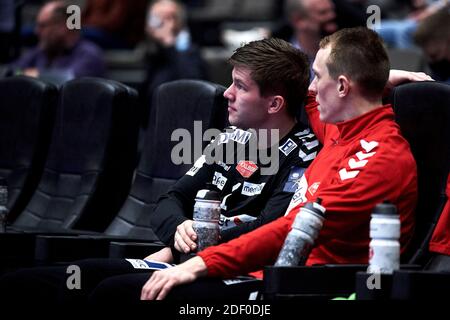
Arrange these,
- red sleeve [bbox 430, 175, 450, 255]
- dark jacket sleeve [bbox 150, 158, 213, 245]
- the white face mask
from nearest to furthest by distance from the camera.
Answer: red sleeve [bbox 430, 175, 450, 255] < dark jacket sleeve [bbox 150, 158, 213, 245] < the white face mask

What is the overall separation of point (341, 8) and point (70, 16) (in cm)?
260

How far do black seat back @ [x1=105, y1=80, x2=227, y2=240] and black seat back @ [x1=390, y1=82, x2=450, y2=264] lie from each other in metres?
1.15

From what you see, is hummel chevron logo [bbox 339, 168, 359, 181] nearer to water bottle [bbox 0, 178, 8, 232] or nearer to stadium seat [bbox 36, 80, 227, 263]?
stadium seat [bbox 36, 80, 227, 263]

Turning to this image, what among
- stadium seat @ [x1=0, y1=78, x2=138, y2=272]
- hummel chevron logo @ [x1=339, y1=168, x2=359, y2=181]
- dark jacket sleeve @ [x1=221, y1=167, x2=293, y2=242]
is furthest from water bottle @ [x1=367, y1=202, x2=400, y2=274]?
stadium seat @ [x1=0, y1=78, x2=138, y2=272]

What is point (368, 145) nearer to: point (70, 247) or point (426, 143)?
point (426, 143)

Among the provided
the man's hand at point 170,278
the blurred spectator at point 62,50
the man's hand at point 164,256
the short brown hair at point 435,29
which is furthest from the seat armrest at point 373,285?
the blurred spectator at point 62,50

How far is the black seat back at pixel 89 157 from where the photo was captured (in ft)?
18.8

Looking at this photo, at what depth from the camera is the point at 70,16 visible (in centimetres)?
834

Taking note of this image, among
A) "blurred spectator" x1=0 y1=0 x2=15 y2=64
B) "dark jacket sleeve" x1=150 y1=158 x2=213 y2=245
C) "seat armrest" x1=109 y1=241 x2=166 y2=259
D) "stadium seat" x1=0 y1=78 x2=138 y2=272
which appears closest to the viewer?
"dark jacket sleeve" x1=150 y1=158 x2=213 y2=245

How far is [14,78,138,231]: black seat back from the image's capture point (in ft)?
18.8

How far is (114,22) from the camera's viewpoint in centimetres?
991
